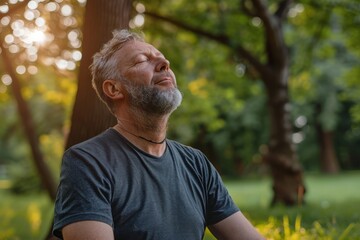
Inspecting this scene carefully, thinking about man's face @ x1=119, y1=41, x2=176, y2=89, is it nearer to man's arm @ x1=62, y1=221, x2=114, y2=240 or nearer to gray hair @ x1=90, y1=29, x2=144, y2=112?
gray hair @ x1=90, y1=29, x2=144, y2=112

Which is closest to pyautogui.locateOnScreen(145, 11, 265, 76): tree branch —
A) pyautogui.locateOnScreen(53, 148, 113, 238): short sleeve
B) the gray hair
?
the gray hair

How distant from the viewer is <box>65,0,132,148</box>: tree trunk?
223 inches

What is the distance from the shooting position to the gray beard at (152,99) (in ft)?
9.28

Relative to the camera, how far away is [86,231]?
2.37 meters

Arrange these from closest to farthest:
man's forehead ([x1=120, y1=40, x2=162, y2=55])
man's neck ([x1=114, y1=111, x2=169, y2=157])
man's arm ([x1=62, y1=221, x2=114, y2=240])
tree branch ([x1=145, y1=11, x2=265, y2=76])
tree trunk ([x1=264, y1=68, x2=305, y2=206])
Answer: man's arm ([x1=62, y1=221, x2=114, y2=240]) → man's neck ([x1=114, y1=111, x2=169, y2=157]) → man's forehead ([x1=120, y1=40, x2=162, y2=55]) → tree trunk ([x1=264, y1=68, x2=305, y2=206]) → tree branch ([x1=145, y1=11, x2=265, y2=76])

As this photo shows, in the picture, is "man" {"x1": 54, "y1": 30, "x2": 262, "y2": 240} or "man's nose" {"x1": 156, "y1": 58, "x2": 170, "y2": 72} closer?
"man" {"x1": 54, "y1": 30, "x2": 262, "y2": 240}

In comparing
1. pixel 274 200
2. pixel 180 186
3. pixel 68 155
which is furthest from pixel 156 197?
pixel 274 200

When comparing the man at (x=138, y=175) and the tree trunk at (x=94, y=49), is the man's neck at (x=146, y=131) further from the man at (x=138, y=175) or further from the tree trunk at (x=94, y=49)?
the tree trunk at (x=94, y=49)

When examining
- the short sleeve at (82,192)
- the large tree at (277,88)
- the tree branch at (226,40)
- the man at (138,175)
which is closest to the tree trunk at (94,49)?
the man at (138,175)

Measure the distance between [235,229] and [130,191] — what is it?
0.66 m

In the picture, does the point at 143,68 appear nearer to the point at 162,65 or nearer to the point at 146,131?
the point at 162,65

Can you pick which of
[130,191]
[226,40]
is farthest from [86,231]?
[226,40]

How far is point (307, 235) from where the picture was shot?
523cm

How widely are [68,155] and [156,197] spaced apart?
423 millimetres
